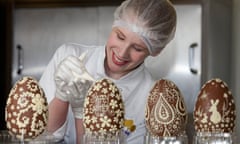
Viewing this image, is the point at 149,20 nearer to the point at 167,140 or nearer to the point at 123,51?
the point at 123,51

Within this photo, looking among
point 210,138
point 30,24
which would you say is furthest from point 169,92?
point 30,24

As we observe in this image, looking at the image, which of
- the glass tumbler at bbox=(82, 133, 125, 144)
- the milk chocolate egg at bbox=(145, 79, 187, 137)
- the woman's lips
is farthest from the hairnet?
the glass tumbler at bbox=(82, 133, 125, 144)

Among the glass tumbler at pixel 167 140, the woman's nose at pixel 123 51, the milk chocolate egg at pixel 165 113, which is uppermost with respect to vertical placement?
the woman's nose at pixel 123 51

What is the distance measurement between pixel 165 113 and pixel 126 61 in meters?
0.84

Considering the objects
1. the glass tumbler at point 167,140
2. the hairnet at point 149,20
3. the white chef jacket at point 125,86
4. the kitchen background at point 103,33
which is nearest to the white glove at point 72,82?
the white chef jacket at point 125,86

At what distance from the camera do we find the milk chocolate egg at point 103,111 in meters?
1.12

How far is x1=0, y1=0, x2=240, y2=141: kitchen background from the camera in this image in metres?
2.19

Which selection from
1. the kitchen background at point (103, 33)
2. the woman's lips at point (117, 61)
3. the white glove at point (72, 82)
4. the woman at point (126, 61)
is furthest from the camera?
the kitchen background at point (103, 33)

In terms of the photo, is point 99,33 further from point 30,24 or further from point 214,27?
point 214,27

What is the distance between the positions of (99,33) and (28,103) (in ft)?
3.63

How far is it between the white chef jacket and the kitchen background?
0.34ft

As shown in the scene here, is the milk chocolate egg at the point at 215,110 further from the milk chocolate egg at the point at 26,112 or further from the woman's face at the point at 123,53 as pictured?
the woman's face at the point at 123,53

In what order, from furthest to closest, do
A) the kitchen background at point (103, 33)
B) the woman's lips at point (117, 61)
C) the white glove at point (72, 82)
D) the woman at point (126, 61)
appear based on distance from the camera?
the kitchen background at point (103, 33)
the woman's lips at point (117, 61)
the woman at point (126, 61)
the white glove at point (72, 82)

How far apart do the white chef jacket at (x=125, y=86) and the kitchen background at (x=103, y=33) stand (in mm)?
104
